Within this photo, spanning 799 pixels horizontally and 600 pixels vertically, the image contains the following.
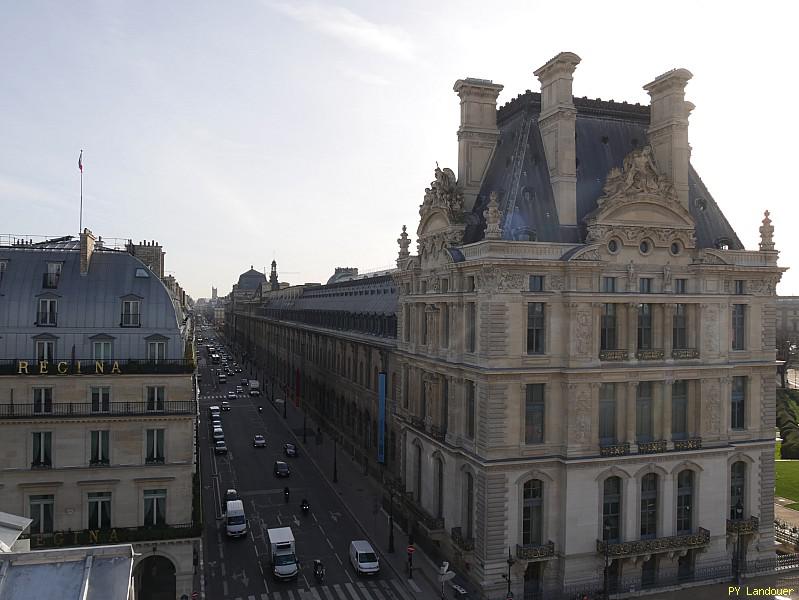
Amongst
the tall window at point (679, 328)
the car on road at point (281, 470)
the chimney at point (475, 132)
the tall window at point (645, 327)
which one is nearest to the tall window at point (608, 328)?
the tall window at point (645, 327)

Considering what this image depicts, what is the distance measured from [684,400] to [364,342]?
125 feet

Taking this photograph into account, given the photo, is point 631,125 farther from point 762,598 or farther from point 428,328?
point 762,598

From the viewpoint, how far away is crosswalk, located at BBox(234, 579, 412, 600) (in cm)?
4553

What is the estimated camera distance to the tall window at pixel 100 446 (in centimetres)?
4466

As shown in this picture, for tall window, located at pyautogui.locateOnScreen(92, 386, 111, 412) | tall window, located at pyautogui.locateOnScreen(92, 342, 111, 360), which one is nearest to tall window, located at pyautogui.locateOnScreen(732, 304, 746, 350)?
tall window, located at pyautogui.locateOnScreen(92, 386, 111, 412)

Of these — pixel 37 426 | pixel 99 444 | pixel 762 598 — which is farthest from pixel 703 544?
pixel 37 426

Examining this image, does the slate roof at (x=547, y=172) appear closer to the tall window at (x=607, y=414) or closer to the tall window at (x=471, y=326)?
the tall window at (x=471, y=326)

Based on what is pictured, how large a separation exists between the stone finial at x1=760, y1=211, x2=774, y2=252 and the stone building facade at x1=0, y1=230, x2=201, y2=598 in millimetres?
43210

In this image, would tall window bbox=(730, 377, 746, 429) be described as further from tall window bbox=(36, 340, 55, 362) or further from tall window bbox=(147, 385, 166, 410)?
tall window bbox=(36, 340, 55, 362)

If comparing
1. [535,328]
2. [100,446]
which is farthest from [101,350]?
[535,328]

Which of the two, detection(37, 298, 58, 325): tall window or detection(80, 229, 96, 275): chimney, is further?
detection(80, 229, 96, 275): chimney

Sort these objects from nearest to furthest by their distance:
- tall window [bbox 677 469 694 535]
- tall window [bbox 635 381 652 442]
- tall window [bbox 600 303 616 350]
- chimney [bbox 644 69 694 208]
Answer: tall window [bbox 600 303 616 350] < tall window [bbox 635 381 652 442] < tall window [bbox 677 469 694 535] < chimney [bbox 644 69 694 208]

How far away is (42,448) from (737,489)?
160 ft

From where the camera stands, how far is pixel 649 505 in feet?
158
